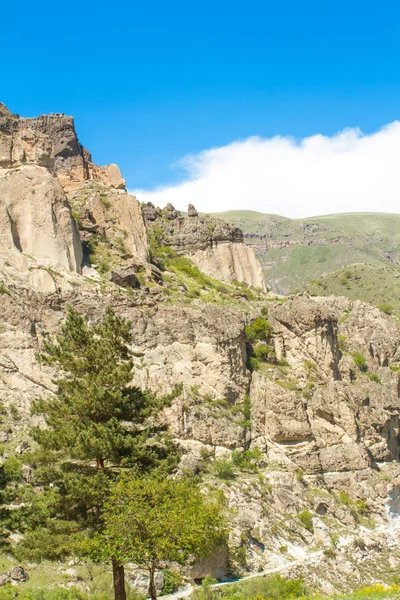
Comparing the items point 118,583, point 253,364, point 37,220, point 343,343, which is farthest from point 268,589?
point 343,343

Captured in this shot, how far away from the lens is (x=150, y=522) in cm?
2377

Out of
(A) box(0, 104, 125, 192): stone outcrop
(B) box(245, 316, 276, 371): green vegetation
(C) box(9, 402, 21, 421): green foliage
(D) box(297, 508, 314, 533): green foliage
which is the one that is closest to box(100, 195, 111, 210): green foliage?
(A) box(0, 104, 125, 192): stone outcrop

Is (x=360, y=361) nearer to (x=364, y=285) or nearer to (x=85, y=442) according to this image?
(x=85, y=442)

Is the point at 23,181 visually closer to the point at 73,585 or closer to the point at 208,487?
the point at 208,487

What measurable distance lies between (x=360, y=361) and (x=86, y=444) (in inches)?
1654

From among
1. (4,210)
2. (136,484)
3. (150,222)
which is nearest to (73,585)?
(136,484)

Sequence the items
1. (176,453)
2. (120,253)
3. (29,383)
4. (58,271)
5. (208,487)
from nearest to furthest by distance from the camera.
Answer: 1. (176,453)
2. (208,487)
3. (29,383)
4. (58,271)
5. (120,253)

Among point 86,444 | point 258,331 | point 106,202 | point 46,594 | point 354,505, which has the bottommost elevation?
point 354,505

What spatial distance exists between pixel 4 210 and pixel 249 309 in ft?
78.2

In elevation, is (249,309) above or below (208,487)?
above

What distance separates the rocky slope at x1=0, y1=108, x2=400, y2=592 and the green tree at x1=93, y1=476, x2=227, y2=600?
8.92 metres

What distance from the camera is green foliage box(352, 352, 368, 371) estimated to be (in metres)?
60.0

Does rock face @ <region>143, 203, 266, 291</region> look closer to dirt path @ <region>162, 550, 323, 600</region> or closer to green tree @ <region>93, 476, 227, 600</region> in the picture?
dirt path @ <region>162, 550, 323, 600</region>

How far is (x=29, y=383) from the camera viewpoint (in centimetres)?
4038
